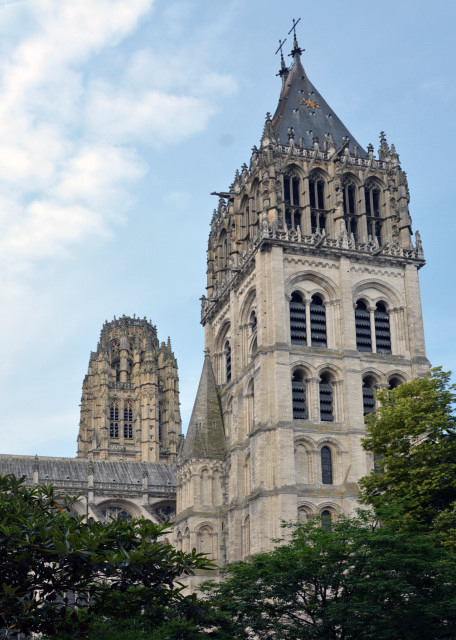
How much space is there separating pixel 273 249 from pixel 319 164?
28.4 feet

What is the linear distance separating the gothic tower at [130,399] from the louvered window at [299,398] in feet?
159

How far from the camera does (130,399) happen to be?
110688 millimetres

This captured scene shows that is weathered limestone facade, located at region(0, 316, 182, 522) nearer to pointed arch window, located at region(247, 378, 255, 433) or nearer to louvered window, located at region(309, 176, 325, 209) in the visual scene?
pointed arch window, located at region(247, 378, 255, 433)

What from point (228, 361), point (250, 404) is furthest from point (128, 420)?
point (250, 404)

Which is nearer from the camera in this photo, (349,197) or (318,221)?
(318,221)

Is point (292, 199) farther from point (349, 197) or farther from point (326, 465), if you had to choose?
point (326, 465)

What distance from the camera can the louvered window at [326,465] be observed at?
55.3 m

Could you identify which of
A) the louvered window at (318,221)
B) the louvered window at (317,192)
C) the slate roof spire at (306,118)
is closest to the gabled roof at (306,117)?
the slate roof spire at (306,118)

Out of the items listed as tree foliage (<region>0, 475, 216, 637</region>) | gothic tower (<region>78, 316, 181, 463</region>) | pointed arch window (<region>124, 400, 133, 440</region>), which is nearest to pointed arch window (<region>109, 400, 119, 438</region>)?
gothic tower (<region>78, 316, 181, 463</region>)

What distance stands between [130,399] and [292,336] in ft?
181

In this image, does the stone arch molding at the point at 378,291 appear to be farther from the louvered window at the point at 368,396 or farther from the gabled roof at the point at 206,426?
the gabled roof at the point at 206,426

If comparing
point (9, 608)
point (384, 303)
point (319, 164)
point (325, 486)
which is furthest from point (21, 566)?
point (319, 164)

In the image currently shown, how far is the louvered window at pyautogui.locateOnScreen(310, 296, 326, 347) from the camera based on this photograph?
58725 mm

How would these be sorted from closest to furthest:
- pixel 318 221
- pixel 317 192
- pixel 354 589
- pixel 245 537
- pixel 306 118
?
pixel 354 589, pixel 245 537, pixel 318 221, pixel 317 192, pixel 306 118
